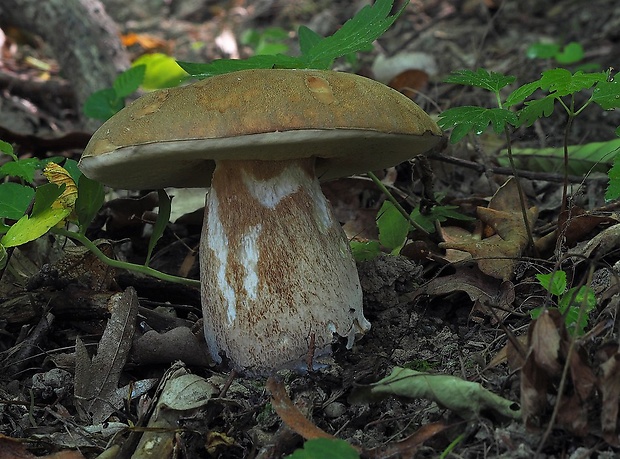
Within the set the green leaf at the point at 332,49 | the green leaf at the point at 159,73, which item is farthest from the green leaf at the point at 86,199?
the green leaf at the point at 159,73

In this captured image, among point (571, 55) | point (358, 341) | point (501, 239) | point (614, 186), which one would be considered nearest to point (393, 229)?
point (501, 239)

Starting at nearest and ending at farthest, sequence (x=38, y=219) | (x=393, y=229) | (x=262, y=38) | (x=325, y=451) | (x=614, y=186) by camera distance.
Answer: (x=325, y=451)
(x=614, y=186)
(x=38, y=219)
(x=393, y=229)
(x=262, y=38)

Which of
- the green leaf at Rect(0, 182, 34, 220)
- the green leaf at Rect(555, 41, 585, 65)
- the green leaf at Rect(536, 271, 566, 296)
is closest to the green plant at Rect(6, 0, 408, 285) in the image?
the green leaf at Rect(0, 182, 34, 220)

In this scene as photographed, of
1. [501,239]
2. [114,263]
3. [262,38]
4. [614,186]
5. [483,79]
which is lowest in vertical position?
[262,38]

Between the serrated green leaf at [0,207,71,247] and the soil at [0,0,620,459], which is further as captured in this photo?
the serrated green leaf at [0,207,71,247]

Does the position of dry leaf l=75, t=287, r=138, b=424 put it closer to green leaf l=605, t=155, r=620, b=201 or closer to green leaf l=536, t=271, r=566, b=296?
green leaf l=536, t=271, r=566, b=296

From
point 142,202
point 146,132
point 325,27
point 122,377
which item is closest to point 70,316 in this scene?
point 122,377

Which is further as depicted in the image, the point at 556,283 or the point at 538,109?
the point at 538,109

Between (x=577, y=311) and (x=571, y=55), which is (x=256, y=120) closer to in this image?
(x=577, y=311)
